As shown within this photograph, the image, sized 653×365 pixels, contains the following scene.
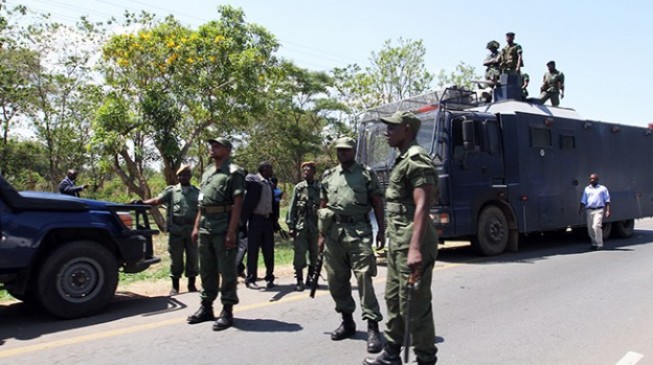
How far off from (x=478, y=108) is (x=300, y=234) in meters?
5.44

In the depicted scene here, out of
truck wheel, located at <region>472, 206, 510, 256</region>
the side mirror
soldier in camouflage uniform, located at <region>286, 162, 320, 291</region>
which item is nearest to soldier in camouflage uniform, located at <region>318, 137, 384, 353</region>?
soldier in camouflage uniform, located at <region>286, 162, 320, 291</region>

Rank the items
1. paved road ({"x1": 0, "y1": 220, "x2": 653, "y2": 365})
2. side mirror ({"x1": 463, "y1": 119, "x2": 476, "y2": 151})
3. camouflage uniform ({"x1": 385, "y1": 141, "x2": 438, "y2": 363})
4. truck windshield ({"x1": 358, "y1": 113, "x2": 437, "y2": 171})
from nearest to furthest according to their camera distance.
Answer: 1. camouflage uniform ({"x1": 385, "y1": 141, "x2": 438, "y2": 363})
2. paved road ({"x1": 0, "y1": 220, "x2": 653, "y2": 365})
3. side mirror ({"x1": 463, "y1": 119, "x2": 476, "y2": 151})
4. truck windshield ({"x1": 358, "y1": 113, "x2": 437, "y2": 171})

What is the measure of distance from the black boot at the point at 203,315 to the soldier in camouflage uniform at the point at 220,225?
4.4 inches

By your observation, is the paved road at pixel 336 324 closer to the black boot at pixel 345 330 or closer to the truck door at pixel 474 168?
the black boot at pixel 345 330

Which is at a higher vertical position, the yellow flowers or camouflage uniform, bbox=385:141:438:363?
the yellow flowers

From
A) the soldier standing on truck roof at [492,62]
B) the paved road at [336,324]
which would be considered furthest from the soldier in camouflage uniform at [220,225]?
the soldier standing on truck roof at [492,62]

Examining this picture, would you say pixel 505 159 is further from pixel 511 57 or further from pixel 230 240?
pixel 230 240

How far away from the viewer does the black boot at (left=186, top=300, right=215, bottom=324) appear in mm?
4855

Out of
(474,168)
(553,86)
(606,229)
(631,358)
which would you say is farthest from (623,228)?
(631,358)

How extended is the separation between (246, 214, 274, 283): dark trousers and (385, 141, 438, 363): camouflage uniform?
11.3 ft

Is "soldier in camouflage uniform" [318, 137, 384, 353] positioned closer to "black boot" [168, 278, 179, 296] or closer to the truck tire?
"black boot" [168, 278, 179, 296]

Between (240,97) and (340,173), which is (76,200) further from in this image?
(240,97)

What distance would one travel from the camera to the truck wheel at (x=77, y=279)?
16.1 feet

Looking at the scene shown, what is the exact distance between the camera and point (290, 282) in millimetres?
7168
